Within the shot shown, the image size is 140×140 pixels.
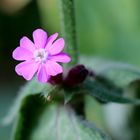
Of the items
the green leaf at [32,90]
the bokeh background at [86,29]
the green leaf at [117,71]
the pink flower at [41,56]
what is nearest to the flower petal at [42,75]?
the pink flower at [41,56]

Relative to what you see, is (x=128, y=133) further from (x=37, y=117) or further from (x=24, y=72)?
(x=24, y=72)

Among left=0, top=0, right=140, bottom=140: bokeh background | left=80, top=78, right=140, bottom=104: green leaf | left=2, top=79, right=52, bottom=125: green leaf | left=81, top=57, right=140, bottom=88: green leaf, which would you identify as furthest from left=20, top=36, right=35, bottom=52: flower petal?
left=0, top=0, right=140, bottom=140: bokeh background

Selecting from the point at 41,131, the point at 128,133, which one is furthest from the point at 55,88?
the point at 128,133

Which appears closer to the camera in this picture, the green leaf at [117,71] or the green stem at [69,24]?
the green stem at [69,24]

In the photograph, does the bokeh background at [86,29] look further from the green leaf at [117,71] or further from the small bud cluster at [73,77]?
the small bud cluster at [73,77]

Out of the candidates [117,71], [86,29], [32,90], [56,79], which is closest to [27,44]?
[56,79]
